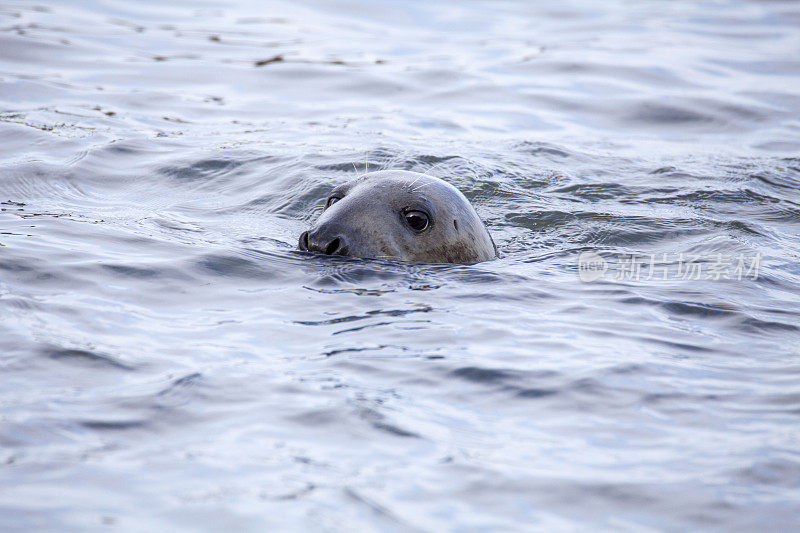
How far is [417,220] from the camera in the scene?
6023 mm

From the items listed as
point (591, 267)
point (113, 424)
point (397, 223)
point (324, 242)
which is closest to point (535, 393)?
point (113, 424)

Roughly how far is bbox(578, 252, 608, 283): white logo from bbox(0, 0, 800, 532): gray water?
0.07 metres

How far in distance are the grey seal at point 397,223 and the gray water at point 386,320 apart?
141mm

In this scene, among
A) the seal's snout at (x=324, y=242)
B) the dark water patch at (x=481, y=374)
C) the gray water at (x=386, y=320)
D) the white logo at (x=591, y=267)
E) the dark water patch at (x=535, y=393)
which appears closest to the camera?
the gray water at (x=386, y=320)

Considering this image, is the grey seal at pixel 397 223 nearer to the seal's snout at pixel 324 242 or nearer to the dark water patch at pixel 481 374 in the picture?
the seal's snout at pixel 324 242

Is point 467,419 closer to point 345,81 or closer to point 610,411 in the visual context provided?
point 610,411

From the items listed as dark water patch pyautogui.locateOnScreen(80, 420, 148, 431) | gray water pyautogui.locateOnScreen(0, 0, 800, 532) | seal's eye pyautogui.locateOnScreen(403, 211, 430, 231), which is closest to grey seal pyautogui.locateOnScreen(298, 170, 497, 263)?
seal's eye pyautogui.locateOnScreen(403, 211, 430, 231)

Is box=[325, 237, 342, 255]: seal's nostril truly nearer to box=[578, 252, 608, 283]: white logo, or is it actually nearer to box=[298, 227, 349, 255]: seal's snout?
box=[298, 227, 349, 255]: seal's snout

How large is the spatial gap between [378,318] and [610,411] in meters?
1.44

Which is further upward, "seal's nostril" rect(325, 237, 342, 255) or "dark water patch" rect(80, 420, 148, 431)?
"seal's nostril" rect(325, 237, 342, 255)

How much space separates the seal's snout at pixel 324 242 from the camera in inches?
232

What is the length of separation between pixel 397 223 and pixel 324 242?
0.47 meters

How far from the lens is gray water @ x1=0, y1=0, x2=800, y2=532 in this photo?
3.26 metres

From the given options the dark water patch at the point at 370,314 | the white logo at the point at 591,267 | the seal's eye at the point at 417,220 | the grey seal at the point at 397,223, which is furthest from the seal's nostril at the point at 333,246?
the white logo at the point at 591,267
